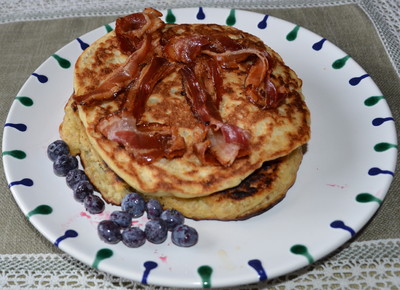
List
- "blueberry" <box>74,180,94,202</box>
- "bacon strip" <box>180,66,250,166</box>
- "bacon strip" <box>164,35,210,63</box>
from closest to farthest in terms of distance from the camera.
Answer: "bacon strip" <box>180,66,250,166</box> < "blueberry" <box>74,180,94,202</box> < "bacon strip" <box>164,35,210,63</box>

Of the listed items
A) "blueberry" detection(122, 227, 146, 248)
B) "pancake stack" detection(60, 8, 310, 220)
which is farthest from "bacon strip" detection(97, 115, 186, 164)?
"blueberry" detection(122, 227, 146, 248)

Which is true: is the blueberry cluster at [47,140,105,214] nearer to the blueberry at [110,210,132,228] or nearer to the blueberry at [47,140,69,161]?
the blueberry at [47,140,69,161]

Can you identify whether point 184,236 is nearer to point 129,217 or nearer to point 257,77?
point 129,217

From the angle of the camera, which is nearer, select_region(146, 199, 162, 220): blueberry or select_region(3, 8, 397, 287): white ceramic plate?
select_region(3, 8, 397, 287): white ceramic plate

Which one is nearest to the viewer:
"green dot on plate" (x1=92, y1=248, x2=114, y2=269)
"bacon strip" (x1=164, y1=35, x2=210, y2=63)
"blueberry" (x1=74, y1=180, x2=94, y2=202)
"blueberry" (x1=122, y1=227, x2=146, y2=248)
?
"green dot on plate" (x1=92, y1=248, x2=114, y2=269)

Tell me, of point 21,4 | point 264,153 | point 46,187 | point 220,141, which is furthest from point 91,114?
point 21,4

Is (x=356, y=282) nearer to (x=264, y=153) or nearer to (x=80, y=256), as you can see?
(x=264, y=153)

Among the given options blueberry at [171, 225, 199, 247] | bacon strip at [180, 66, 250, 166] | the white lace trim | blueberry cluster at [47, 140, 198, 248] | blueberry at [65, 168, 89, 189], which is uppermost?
bacon strip at [180, 66, 250, 166]

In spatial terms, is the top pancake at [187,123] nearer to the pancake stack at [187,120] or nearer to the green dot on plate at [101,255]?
the pancake stack at [187,120]
